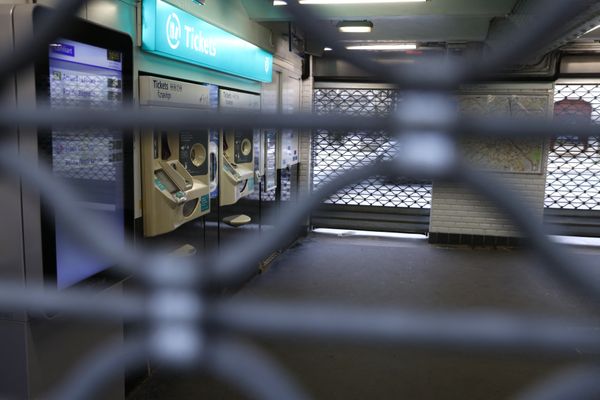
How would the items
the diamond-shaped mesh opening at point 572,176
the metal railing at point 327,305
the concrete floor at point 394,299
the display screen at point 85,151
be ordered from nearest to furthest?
the metal railing at point 327,305 → the display screen at point 85,151 → the concrete floor at point 394,299 → the diamond-shaped mesh opening at point 572,176

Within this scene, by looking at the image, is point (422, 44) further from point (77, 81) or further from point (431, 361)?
point (77, 81)

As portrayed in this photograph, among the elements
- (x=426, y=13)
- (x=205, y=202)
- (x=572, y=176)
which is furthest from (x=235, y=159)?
(x=572, y=176)

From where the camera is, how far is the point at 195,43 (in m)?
3.90

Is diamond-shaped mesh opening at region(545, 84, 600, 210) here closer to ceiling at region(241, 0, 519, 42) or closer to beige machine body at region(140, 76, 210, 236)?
ceiling at region(241, 0, 519, 42)

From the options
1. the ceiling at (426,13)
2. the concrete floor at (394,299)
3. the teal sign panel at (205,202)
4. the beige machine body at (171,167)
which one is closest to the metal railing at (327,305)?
the concrete floor at (394,299)

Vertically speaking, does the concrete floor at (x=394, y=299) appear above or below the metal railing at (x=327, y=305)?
below

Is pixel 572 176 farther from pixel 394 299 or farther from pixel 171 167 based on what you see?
pixel 171 167

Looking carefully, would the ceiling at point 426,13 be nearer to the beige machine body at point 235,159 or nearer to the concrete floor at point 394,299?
the beige machine body at point 235,159

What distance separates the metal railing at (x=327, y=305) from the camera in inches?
17.1

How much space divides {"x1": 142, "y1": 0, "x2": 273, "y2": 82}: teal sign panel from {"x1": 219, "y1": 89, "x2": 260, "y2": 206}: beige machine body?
23cm

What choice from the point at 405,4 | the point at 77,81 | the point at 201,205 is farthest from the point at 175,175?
the point at 405,4

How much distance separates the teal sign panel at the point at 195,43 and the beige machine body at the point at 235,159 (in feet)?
0.75

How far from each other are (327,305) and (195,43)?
372cm

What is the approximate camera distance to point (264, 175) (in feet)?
19.8
